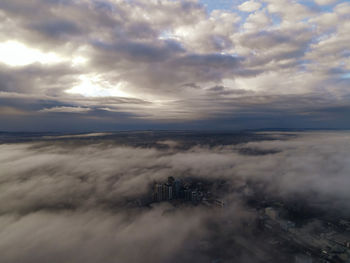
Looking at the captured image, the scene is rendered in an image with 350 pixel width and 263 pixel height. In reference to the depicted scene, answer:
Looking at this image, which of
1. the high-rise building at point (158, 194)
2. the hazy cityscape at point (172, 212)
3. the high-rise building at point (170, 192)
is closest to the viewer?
the hazy cityscape at point (172, 212)

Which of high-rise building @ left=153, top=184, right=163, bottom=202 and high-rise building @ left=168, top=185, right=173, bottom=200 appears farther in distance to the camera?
high-rise building @ left=168, top=185, right=173, bottom=200

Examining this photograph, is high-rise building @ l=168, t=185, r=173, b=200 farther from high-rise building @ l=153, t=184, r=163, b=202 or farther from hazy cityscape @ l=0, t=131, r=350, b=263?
high-rise building @ l=153, t=184, r=163, b=202

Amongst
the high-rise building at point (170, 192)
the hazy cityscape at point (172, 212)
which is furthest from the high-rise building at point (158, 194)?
the high-rise building at point (170, 192)

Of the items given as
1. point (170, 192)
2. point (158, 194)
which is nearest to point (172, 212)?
point (170, 192)

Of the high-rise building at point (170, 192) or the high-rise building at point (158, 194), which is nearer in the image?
the high-rise building at point (158, 194)

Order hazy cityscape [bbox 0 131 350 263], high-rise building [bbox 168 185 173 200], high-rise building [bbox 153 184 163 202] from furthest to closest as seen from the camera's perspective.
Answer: high-rise building [bbox 168 185 173 200] → high-rise building [bbox 153 184 163 202] → hazy cityscape [bbox 0 131 350 263]

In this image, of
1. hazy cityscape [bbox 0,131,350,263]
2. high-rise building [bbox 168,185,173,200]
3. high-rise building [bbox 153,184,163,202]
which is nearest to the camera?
hazy cityscape [bbox 0,131,350,263]

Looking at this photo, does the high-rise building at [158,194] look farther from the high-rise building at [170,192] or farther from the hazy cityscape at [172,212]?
the high-rise building at [170,192]

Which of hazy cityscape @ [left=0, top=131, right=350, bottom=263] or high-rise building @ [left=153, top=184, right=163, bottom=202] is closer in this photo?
hazy cityscape @ [left=0, top=131, right=350, bottom=263]

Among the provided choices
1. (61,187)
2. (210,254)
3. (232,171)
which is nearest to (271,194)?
(232,171)

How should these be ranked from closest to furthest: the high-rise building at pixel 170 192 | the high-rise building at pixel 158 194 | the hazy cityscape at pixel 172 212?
the hazy cityscape at pixel 172 212 → the high-rise building at pixel 158 194 → the high-rise building at pixel 170 192

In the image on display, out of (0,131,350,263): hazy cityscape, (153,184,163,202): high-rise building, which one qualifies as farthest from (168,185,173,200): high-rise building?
(153,184,163,202): high-rise building

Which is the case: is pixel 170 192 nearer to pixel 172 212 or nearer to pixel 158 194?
pixel 158 194
